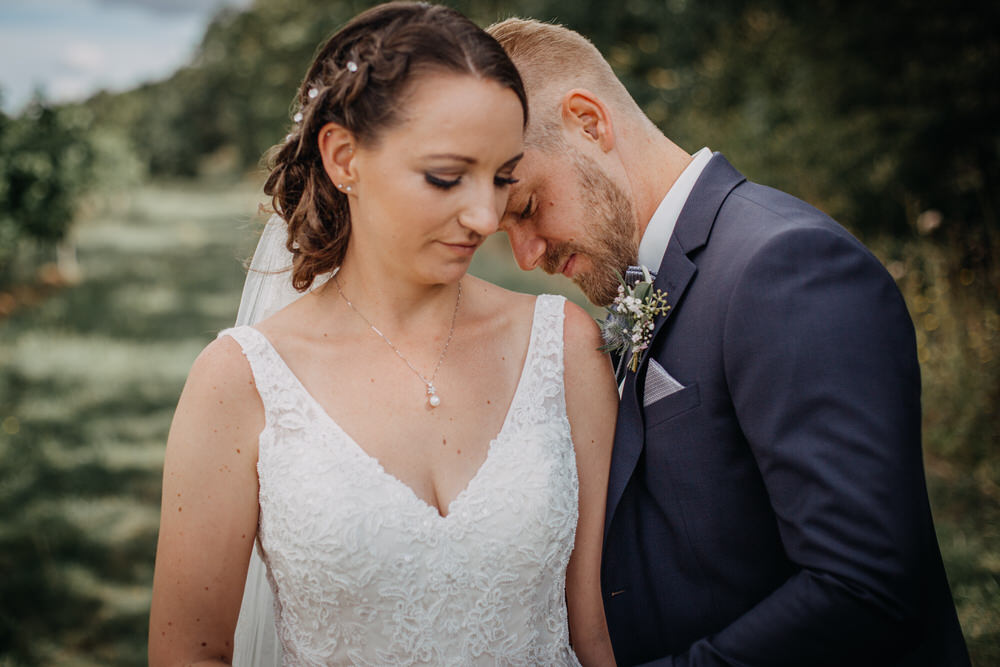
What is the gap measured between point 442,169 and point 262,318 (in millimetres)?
988

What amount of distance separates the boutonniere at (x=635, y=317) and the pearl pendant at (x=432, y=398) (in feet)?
1.67

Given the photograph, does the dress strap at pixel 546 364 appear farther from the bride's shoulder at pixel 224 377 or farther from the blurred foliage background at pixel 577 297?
the blurred foliage background at pixel 577 297

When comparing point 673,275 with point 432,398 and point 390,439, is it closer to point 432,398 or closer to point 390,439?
point 432,398

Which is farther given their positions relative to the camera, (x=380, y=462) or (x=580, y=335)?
(x=580, y=335)

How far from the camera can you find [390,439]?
7.00 feet

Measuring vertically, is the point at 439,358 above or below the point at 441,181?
below

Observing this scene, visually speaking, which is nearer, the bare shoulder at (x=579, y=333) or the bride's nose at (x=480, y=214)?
the bride's nose at (x=480, y=214)

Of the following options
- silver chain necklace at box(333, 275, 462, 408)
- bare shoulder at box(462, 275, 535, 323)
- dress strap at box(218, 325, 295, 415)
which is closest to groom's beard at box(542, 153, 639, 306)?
bare shoulder at box(462, 275, 535, 323)

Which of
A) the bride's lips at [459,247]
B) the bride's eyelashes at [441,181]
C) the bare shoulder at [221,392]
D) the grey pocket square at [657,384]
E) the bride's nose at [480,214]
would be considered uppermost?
the bride's eyelashes at [441,181]

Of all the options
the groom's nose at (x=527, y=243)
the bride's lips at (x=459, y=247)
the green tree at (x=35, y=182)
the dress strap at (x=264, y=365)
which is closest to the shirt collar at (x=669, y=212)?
the groom's nose at (x=527, y=243)

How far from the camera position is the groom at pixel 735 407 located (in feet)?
5.56

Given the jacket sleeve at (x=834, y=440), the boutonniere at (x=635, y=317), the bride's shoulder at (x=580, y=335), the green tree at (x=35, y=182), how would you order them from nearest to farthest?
1. the jacket sleeve at (x=834, y=440)
2. the boutonniere at (x=635, y=317)
3. the bride's shoulder at (x=580, y=335)
4. the green tree at (x=35, y=182)

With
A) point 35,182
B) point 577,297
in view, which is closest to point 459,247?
point 577,297

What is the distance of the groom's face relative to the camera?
7.66 ft
